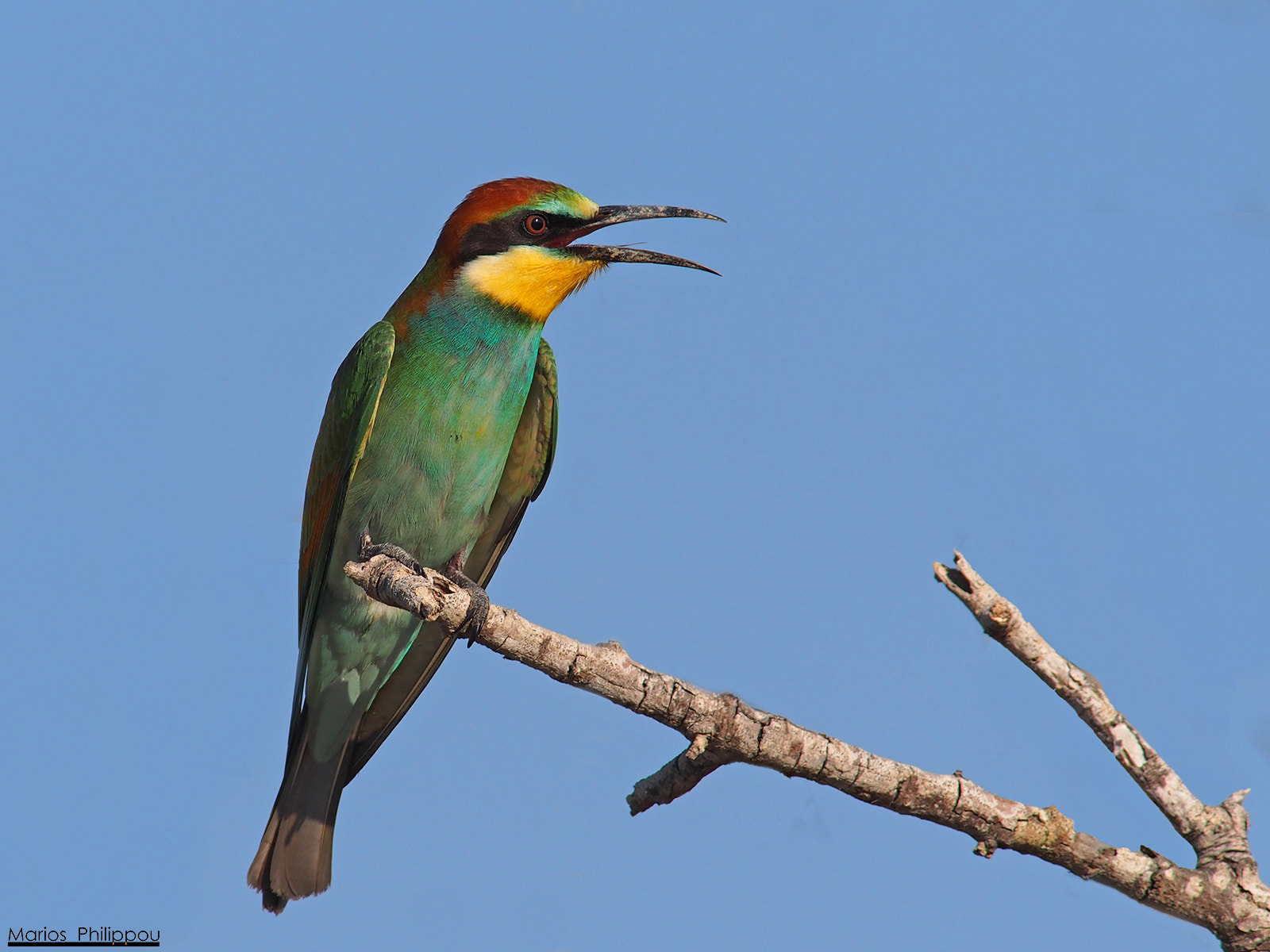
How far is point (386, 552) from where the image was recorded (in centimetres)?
478

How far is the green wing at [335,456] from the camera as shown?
497cm

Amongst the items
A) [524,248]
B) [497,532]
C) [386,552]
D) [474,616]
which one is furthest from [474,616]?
[524,248]

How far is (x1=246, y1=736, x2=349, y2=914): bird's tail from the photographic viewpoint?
5250 millimetres

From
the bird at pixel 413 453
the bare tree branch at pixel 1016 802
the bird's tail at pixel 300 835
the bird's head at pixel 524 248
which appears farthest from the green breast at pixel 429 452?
the bare tree branch at pixel 1016 802

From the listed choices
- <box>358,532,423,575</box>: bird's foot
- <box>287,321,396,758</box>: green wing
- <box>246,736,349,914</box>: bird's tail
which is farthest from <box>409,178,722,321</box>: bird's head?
<box>246,736,349,914</box>: bird's tail

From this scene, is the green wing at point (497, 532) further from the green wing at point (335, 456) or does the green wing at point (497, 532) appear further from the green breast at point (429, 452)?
the green wing at point (335, 456)

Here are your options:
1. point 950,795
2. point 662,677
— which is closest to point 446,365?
point 662,677

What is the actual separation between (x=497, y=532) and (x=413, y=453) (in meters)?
0.79

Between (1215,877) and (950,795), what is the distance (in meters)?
0.84

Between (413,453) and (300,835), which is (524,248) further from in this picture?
(300,835)

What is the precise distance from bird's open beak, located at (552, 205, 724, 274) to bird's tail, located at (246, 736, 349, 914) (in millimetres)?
2638

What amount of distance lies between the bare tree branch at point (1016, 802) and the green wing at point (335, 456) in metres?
1.86

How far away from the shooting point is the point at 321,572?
509 centimetres

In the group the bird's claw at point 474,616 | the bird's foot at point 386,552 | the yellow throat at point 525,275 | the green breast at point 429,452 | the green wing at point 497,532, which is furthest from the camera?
the green wing at point 497,532
